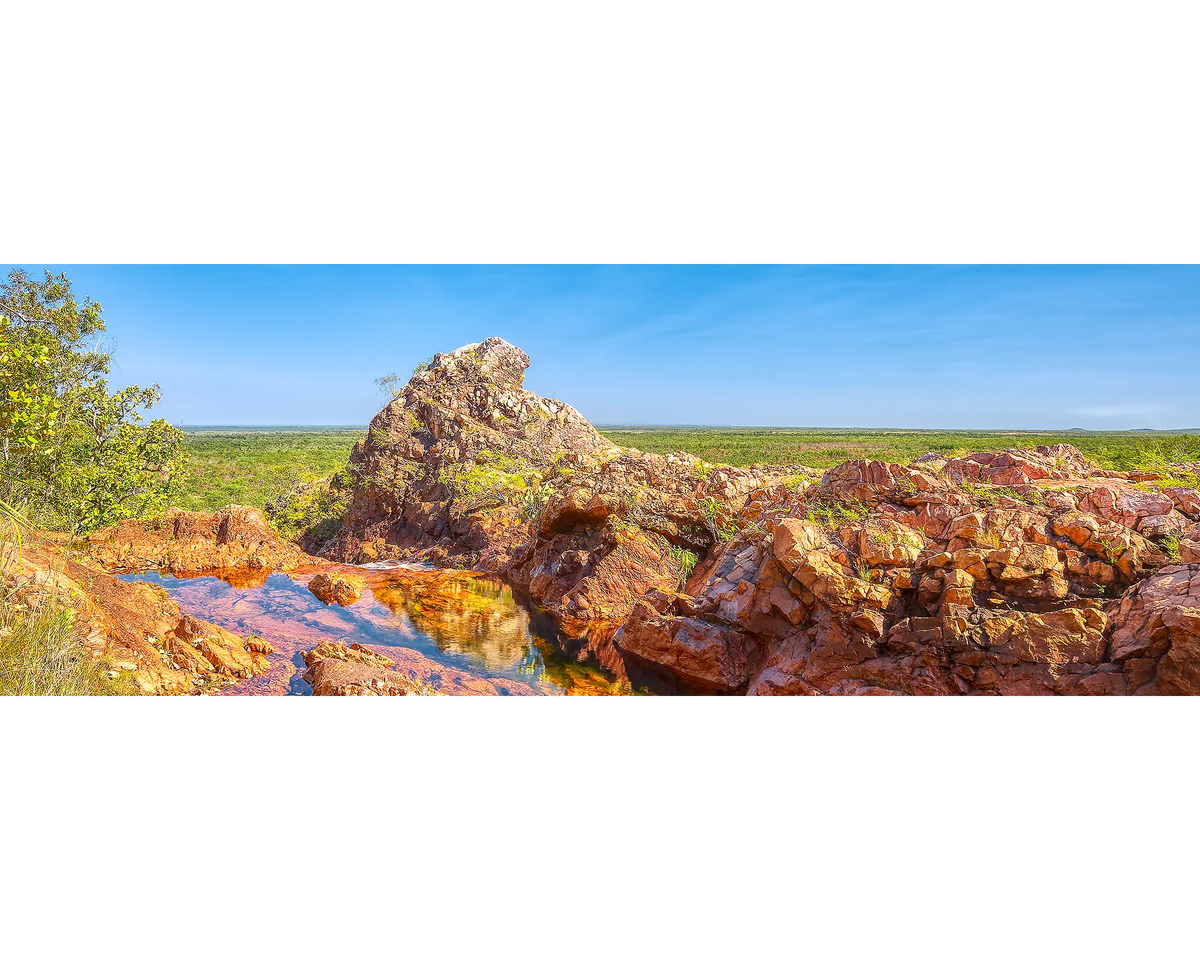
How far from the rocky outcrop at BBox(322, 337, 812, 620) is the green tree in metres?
5.96

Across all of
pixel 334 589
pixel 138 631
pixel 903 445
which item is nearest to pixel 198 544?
pixel 334 589

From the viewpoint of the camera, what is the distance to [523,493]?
499 inches

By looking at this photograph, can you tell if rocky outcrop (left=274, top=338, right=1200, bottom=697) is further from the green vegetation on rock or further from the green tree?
the green tree

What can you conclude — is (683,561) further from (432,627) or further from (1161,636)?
(1161,636)

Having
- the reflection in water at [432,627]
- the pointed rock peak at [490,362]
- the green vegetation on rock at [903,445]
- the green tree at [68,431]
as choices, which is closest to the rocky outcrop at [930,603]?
the reflection in water at [432,627]

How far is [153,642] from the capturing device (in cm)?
509

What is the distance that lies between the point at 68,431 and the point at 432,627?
17.0ft

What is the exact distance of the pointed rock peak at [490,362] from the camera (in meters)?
16.5

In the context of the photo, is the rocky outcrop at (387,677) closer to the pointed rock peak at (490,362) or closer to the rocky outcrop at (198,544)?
the rocky outcrop at (198,544)

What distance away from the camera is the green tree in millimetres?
4258
